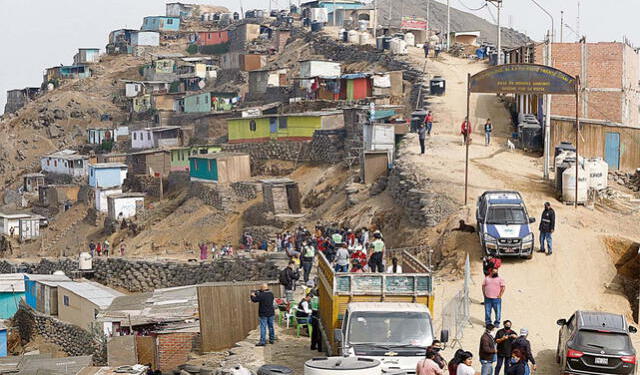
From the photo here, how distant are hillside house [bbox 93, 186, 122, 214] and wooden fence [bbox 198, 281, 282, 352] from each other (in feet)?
118

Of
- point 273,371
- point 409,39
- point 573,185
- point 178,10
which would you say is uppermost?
point 178,10

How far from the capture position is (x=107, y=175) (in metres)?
61.4

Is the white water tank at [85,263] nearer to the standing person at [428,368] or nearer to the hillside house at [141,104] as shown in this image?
the standing person at [428,368]

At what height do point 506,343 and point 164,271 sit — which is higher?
point 506,343

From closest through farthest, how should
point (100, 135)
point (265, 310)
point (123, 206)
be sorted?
point (265, 310)
point (123, 206)
point (100, 135)

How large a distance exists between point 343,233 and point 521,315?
31.6ft

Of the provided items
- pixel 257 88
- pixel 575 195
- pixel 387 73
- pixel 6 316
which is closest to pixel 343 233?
pixel 575 195

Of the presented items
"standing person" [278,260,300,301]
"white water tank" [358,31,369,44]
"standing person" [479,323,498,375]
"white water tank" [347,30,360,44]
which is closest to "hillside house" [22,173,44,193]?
"white water tank" [347,30,360,44]

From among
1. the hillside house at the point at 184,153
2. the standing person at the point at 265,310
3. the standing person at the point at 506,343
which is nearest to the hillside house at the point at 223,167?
the hillside house at the point at 184,153

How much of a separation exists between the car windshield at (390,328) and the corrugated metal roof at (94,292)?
17908 mm

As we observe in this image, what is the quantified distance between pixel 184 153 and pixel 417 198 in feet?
105

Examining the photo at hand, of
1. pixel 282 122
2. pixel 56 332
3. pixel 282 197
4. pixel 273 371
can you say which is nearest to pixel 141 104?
pixel 282 122

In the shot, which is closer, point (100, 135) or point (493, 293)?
point (493, 293)

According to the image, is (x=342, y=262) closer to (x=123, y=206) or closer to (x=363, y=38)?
(x=123, y=206)
